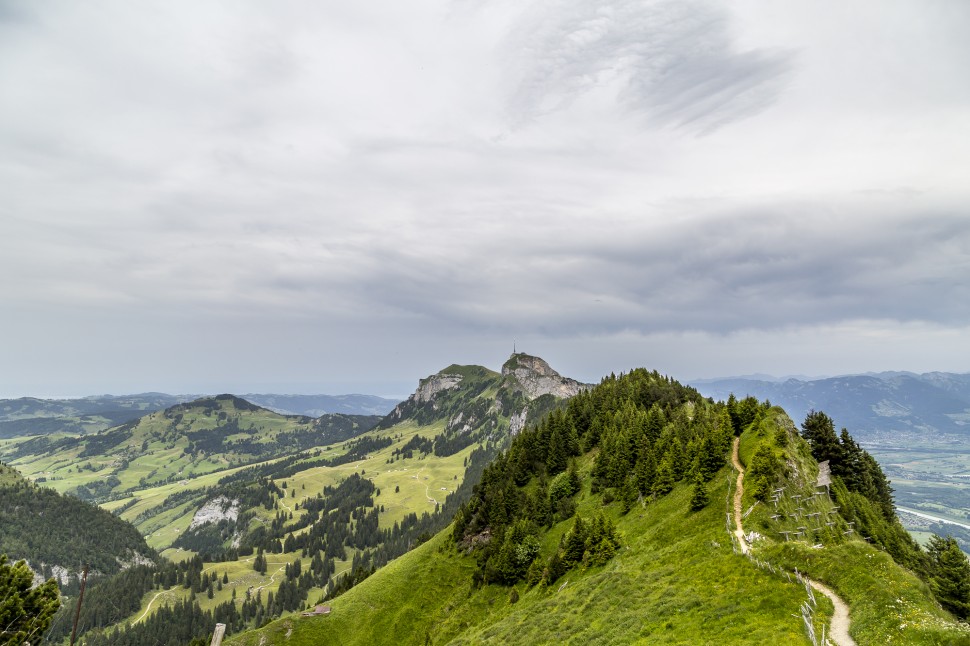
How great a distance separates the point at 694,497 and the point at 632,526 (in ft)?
43.6

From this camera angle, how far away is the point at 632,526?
2810 inches

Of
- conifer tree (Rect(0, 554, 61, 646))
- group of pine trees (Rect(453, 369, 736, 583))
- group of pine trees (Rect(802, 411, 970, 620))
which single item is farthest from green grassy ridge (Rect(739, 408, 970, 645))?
conifer tree (Rect(0, 554, 61, 646))

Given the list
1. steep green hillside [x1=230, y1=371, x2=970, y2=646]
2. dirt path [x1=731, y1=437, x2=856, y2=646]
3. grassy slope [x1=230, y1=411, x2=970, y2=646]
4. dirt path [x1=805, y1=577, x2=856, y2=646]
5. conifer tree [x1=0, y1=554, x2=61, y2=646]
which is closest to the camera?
dirt path [x1=805, y1=577, x2=856, y2=646]

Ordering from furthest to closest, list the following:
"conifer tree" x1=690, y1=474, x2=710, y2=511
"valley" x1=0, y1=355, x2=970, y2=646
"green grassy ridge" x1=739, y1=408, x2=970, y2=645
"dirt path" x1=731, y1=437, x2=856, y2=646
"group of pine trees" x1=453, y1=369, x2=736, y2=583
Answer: "group of pine trees" x1=453, y1=369, x2=736, y2=583
"conifer tree" x1=690, y1=474, x2=710, y2=511
"valley" x1=0, y1=355, x2=970, y2=646
"dirt path" x1=731, y1=437, x2=856, y2=646
"green grassy ridge" x1=739, y1=408, x2=970, y2=645

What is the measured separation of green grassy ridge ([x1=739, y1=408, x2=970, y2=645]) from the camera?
27.8 metres

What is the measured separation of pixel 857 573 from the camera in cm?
3653

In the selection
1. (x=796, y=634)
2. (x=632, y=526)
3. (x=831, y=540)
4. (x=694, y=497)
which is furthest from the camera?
(x=632, y=526)

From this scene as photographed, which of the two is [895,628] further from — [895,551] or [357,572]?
[357,572]

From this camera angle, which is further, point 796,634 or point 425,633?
point 425,633

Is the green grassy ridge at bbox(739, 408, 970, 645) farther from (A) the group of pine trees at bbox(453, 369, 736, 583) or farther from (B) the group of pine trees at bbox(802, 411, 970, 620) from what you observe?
(A) the group of pine trees at bbox(453, 369, 736, 583)

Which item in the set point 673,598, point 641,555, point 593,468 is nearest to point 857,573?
point 673,598

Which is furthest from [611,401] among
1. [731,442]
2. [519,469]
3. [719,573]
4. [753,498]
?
[719,573]

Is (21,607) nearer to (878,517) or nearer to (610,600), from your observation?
(610,600)

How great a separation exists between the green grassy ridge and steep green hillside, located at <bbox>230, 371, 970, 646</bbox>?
139mm
